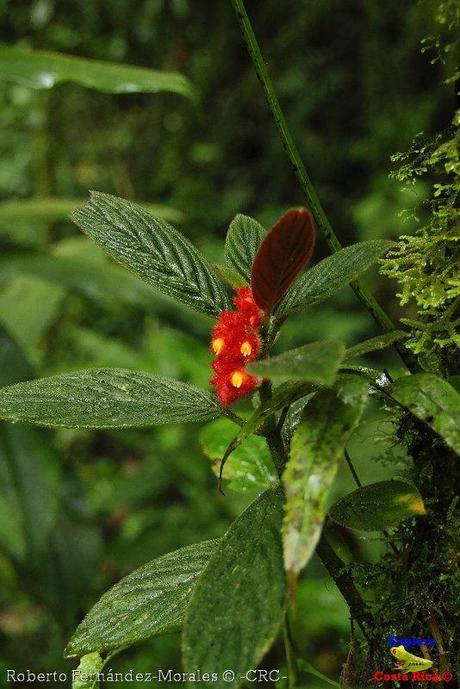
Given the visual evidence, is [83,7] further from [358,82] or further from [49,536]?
[49,536]

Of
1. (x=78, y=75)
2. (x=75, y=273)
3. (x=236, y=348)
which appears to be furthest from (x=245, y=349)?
(x=75, y=273)

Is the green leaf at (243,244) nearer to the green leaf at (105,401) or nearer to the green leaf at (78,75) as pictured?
the green leaf at (105,401)

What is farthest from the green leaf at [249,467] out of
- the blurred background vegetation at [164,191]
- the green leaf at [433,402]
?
the blurred background vegetation at [164,191]

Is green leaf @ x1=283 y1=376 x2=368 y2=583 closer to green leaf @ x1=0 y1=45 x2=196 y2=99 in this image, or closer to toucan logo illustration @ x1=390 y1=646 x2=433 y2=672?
toucan logo illustration @ x1=390 y1=646 x2=433 y2=672

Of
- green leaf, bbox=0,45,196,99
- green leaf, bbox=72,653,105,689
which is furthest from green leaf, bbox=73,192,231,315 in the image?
green leaf, bbox=0,45,196,99

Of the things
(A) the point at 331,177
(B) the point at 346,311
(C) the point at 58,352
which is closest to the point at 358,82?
(A) the point at 331,177
